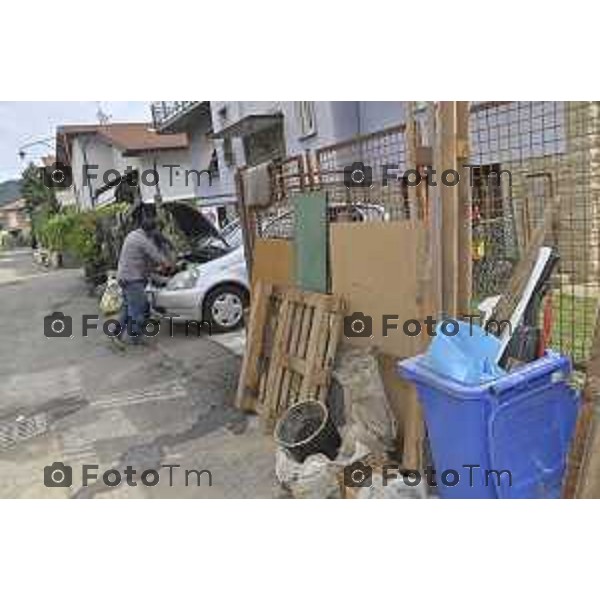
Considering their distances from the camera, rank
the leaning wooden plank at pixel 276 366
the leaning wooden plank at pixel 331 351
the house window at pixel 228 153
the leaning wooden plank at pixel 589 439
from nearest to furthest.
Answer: the leaning wooden plank at pixel 589 439, the leaning wooden plank at pixel 331 351, the leaning wooden plank at pixel 276 366, the house window at pixel 228 153

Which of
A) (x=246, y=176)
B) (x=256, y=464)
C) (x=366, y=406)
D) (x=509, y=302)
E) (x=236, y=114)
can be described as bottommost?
(x=256, y=464)

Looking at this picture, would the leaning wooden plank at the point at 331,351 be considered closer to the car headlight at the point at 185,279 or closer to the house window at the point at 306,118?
the car headlight at the point at 185,279

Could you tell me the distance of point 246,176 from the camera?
635cm

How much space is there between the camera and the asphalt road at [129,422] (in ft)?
14.1

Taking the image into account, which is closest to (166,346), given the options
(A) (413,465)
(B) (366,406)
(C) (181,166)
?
(B) (366,406)

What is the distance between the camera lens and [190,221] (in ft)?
34.9

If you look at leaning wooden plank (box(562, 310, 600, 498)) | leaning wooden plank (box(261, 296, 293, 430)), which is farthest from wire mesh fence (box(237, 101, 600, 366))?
leaning wooden plank (box(562, 310, 600, 498))

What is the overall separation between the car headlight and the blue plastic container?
5.35m

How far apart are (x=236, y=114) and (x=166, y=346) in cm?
1223

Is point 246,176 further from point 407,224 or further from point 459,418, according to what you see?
point 459,418

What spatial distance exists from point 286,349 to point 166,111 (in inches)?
847

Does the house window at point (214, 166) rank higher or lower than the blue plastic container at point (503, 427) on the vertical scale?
higher

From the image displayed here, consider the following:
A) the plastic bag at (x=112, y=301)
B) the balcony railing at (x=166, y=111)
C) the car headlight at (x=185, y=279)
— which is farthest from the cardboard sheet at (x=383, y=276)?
the balcony railing at (x=166, y=111)

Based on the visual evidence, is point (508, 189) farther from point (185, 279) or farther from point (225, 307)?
point (185, 279)
